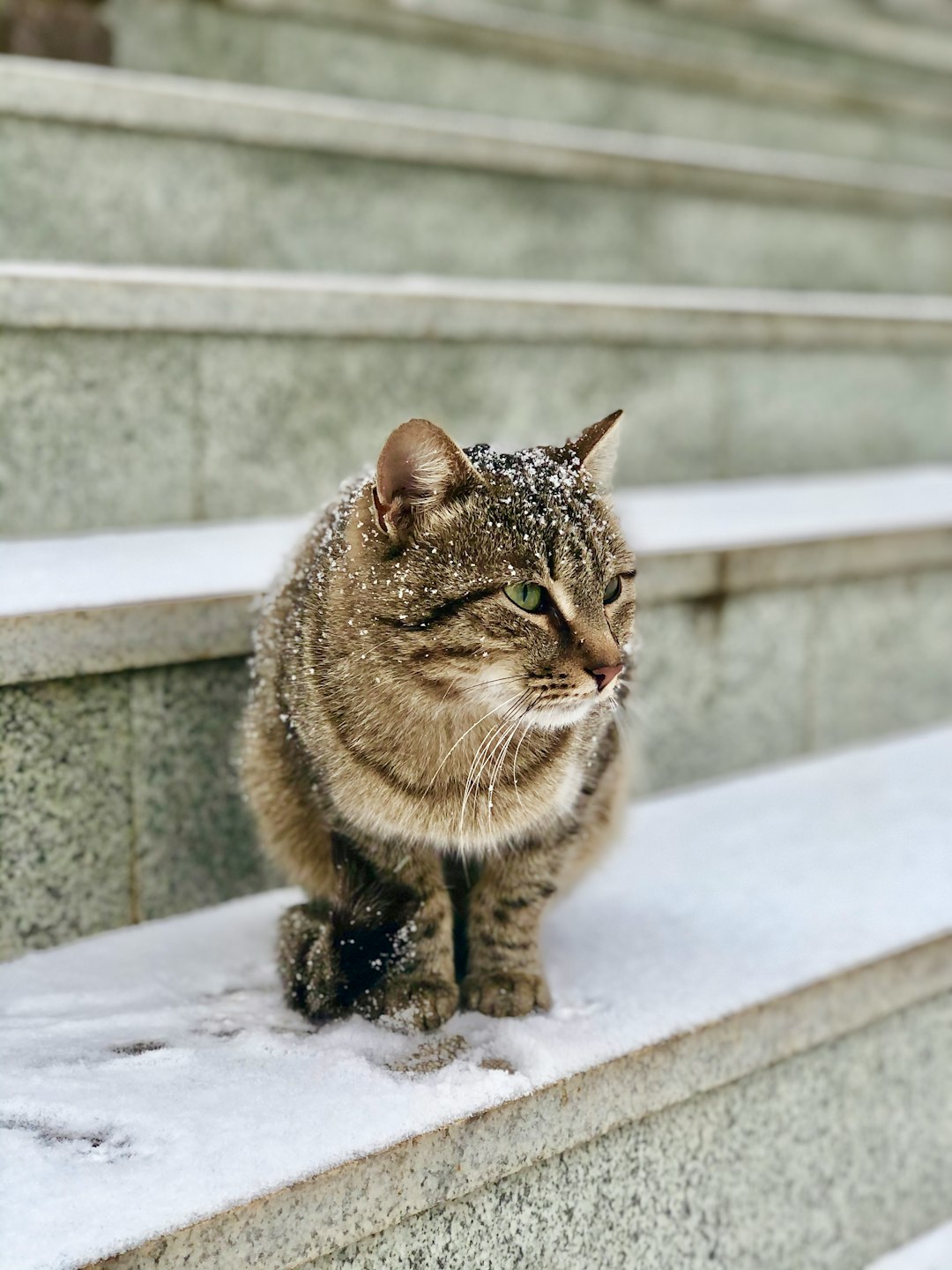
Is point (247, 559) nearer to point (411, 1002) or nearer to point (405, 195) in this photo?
point (411, 1002)

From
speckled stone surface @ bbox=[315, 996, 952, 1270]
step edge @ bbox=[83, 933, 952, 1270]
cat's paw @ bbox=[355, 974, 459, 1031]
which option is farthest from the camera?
cat's paw @ bbox=[355, 974, 459, 1031]

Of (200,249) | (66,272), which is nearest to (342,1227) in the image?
(66,272)

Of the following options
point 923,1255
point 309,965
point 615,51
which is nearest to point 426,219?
point 615,51

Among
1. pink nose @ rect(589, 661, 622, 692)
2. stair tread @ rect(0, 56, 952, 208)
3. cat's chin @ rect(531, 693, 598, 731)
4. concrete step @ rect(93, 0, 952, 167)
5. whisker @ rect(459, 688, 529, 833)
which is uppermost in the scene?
concrete step @ rect(93, 0, 952, 167)

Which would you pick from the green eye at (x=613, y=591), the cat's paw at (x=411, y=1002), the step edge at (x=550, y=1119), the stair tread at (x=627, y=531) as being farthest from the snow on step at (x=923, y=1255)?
the stair tread at (x=627, y=531)

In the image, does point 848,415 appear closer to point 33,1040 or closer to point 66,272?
point 66,272

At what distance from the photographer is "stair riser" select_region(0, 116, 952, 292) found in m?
2.30

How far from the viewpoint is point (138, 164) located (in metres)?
2.36

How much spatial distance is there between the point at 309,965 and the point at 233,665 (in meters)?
0.52

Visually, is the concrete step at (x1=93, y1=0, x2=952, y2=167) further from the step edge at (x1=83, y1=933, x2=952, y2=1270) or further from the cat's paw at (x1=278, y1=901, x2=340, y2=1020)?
the step edge at (x1=83, y1=933, x2=952, y2=1270)

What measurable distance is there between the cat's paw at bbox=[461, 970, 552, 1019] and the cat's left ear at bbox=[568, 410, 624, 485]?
0.59m

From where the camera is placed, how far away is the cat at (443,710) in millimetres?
1357

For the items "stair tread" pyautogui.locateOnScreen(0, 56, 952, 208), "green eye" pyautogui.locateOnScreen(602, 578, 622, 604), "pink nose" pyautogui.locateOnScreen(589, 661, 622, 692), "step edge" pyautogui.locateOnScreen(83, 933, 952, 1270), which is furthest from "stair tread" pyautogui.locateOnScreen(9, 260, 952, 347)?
"step edge" pyautogui.locateOnScreen(83, 933, 952, 1270)

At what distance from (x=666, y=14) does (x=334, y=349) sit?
2.01 metres
